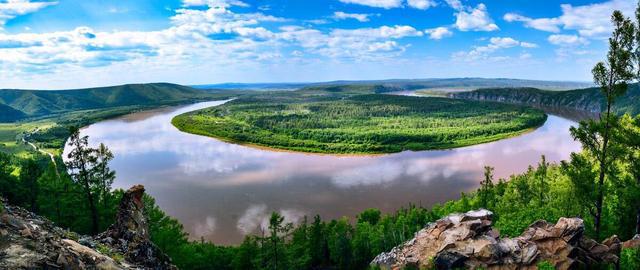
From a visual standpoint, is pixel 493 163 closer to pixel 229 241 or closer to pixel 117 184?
pixel 229 241

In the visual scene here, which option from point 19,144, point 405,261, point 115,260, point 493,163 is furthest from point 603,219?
point 19,144

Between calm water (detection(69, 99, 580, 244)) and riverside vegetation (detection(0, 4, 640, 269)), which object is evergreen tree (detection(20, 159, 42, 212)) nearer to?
riverside vegetation (detection(0, 4, 640, 269))

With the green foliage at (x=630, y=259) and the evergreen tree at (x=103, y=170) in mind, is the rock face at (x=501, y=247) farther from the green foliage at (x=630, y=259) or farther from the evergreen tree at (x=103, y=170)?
the evergreen tree at (x=103, y=170)

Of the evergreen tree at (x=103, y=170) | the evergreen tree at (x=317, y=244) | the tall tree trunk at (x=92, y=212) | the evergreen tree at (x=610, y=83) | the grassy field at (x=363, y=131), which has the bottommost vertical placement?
the evergreen tree at (x=317, y=244)

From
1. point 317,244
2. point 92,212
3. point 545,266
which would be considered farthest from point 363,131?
point 545,266

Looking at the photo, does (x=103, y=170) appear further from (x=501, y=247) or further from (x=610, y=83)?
(x=610, y=83)

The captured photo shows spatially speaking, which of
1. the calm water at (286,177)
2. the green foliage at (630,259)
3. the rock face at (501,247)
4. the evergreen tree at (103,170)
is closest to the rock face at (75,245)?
the rock face at (501,247)
